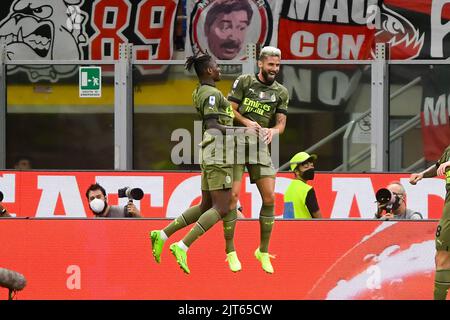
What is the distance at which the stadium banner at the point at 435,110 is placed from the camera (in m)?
19.8

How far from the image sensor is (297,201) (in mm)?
13938

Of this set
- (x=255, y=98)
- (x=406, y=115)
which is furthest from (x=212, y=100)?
(x=406, y=115)

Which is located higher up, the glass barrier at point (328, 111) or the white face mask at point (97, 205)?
the glass barrier at point (328, 111)

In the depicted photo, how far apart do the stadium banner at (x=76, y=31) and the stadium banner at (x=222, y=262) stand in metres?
7.74

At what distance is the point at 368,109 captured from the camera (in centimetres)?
2006

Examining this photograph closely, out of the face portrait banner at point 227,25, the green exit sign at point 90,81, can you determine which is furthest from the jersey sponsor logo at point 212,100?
the green exit sign at point 90,81

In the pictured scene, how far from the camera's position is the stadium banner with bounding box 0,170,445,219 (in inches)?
674

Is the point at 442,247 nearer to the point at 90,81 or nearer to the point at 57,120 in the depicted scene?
the point at 90,81

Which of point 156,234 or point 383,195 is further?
point 383,195

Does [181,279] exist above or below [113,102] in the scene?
below

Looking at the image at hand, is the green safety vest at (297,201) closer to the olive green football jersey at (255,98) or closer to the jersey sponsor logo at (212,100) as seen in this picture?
the olive green football jersey at (255,98)

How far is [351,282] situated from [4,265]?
3.30 meters
